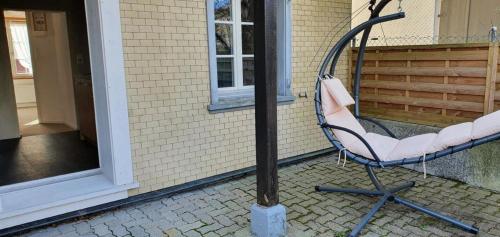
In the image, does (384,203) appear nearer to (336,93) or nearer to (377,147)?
(377,147)

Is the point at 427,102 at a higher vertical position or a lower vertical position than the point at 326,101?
lower

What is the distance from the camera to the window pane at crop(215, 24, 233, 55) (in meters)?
4.07

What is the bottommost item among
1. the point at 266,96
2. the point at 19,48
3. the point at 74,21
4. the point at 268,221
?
the point at 268,221

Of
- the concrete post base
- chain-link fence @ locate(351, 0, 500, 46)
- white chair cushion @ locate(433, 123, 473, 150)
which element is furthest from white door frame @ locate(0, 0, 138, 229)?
chain-link fence @ locate(351, 0, 500, 46)

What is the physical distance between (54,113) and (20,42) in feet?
14.8

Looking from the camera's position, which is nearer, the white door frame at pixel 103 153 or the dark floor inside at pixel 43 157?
the white door frame at pixel 103 153

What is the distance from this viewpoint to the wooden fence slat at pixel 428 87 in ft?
12.6

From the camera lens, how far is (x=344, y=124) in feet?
11.3

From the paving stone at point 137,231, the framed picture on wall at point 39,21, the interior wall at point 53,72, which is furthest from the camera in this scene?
the framed picture on wall at point 39,21

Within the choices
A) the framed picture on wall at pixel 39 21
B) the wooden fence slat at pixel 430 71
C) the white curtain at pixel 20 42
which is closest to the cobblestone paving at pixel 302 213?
the wooden fence slat at pixel 430 71

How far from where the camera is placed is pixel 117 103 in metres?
3.28

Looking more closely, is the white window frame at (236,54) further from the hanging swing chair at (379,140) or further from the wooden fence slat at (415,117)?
the wooden fence slat at (415,117)

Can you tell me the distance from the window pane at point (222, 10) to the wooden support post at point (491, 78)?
2748 millimetres

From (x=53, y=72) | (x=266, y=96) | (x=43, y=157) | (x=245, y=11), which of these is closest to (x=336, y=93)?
(x=266, y=96)
